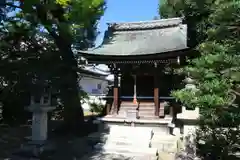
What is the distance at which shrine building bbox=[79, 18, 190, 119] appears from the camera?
12.0 meters

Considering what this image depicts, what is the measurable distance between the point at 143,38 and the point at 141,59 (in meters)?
2.54

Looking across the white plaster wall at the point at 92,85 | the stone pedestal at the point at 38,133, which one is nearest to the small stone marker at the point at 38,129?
the stone pedestal at the point at 38,133

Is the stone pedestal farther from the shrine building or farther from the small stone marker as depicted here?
the shrine building

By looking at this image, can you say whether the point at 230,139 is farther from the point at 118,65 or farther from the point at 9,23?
the point at 9,23

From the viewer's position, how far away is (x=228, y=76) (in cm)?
535

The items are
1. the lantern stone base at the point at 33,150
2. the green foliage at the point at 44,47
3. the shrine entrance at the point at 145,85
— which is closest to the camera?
the lantern stone base at the point at 33,150

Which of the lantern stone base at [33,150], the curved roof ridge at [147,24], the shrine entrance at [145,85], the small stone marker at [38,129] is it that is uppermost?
the curved roof ridge at [147,24]

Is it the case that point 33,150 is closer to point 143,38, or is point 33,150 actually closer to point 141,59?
point 141,59

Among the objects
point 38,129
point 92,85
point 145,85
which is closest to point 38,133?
point 38,129

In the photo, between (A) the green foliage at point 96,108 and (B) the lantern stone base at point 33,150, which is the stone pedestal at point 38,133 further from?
(A) the green foliage at point 96,108

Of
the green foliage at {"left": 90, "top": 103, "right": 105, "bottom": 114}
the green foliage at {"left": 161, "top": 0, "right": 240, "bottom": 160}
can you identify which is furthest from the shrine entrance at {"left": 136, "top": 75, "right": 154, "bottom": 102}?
the green foliage at {"left": 161, "top": 0, "right": 240, "bottom": 160}

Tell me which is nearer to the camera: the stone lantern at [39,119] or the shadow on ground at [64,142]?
the shadow on ground at [64,142]

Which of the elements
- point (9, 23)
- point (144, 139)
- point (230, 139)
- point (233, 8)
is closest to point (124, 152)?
point (144, 139)

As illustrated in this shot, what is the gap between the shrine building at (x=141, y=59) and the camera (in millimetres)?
12031
